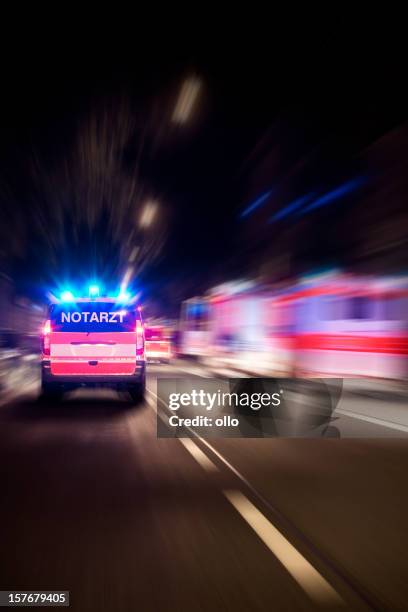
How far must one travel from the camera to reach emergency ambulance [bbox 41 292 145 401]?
1569cm

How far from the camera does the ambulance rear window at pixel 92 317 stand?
16.0 meters

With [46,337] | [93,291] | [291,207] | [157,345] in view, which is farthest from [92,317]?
[291,207]

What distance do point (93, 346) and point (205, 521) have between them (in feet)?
32.3

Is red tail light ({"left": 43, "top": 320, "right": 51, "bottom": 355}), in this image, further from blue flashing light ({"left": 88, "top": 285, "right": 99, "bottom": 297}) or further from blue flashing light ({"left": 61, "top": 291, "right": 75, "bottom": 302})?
blue flashing light ({"left": 88, "top": 285, "right": 99, "bottom": 297})

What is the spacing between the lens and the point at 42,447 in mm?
10148

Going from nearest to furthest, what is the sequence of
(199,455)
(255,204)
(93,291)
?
(199,455), (93,291), (255,204)

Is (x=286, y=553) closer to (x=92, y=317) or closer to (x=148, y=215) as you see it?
(x=92, y=317)

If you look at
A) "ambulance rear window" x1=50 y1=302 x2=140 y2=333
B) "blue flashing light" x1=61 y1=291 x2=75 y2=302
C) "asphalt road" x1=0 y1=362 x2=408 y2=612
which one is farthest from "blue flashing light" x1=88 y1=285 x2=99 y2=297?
"asphalt road" x1=0 y1=362 x2=408 y2=612

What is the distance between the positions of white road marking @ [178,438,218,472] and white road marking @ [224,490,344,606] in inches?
64.5

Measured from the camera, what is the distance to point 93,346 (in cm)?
1588

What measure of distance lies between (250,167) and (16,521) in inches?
1528

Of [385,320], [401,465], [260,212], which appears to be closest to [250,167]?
[260,212]

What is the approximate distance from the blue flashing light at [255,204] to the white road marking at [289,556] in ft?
122

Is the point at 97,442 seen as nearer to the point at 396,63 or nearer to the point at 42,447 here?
the point at 42,447
